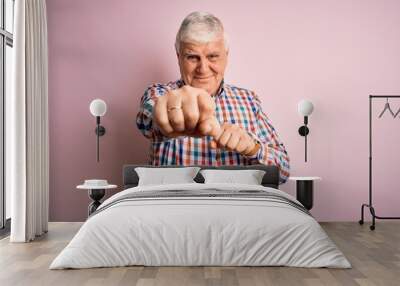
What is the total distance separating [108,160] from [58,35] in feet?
5.16

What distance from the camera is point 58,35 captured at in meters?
6.86

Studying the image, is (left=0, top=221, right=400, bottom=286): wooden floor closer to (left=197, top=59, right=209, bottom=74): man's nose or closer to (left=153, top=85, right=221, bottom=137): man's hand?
(left=153, top=85, right=221, bottom=137): man's hand

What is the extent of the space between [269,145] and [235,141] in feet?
1.33

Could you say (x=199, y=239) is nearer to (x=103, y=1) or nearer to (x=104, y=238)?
(x=104, y=238)

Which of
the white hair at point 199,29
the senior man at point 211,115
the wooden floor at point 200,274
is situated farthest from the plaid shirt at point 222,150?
the wooden floor at point 200,274

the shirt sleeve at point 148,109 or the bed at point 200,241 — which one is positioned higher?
the shirt sleeve at point 148,109

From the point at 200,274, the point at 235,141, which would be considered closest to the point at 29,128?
the point at 235,141

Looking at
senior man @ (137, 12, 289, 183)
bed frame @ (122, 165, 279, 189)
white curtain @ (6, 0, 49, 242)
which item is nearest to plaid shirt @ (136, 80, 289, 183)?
senior man @ (137, 12, 289, 183)

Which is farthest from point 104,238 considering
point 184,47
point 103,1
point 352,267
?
point 103,1

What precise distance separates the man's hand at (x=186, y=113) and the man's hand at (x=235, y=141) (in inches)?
3.9

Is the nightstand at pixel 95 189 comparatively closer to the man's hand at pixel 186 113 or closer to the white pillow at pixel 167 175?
the white pillow at pixel 167 175

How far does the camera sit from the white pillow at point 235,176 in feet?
20.1

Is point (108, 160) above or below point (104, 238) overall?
→ above

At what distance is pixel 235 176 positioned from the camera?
6.15m
